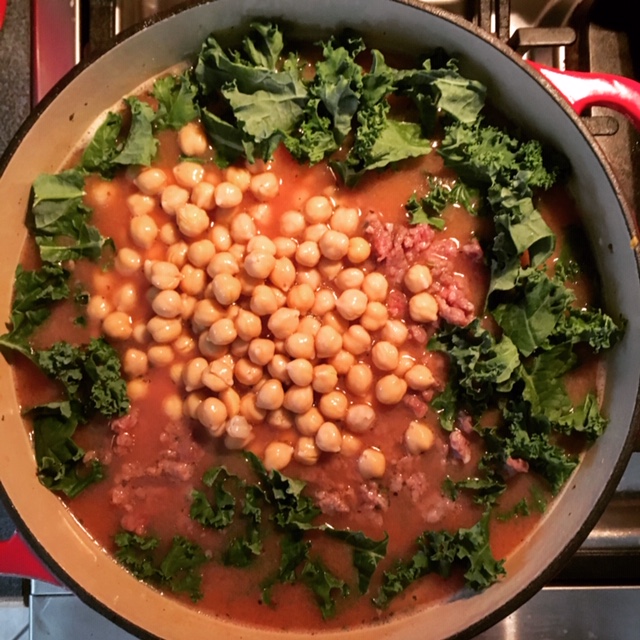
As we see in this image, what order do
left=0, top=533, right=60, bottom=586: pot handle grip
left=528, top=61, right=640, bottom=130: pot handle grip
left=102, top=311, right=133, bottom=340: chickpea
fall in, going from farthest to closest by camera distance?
left=102, top=311, right=133, bottom=340: chickpea → left=0, top=533, right=60, bottom=586: pot handle grip → left=528, top=61, right=640, bottom=130: pot handle grip

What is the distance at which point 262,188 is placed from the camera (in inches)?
75.7

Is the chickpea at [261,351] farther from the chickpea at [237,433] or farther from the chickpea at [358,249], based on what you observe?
the chickpea at [358,249]

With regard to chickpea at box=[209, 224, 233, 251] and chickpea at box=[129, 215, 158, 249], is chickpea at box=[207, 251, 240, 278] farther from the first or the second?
chickpea at box=[129, 215, 158, 249]

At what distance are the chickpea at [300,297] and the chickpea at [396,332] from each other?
0.23 m

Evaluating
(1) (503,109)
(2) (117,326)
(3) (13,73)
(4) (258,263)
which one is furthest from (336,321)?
(3) (13,73)

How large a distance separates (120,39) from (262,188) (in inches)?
20.6

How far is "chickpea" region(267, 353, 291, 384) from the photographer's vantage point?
1916 mm

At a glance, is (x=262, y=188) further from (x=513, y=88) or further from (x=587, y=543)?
(x=587, y=543)

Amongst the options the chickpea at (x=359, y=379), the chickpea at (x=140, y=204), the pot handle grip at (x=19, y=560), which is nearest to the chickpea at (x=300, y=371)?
the chickpea at (x=359, y=379)

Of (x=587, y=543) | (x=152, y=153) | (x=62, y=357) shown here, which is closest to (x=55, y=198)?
(x=152, y=153)

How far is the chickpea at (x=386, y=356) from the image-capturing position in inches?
73.7

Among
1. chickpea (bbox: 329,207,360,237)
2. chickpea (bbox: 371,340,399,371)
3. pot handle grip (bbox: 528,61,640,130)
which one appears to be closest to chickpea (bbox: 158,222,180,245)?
A: chickpea (bbox: 329,207,360,237)

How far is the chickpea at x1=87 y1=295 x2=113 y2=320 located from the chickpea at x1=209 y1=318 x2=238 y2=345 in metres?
0.31

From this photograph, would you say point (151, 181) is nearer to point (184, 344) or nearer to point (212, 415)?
point (184, 344)
